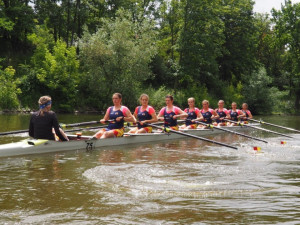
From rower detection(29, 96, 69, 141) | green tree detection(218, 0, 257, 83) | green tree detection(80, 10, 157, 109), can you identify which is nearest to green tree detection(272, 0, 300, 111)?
green tree detection(218, 0, 257, 83)

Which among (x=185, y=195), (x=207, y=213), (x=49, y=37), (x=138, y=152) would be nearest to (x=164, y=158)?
(x=138, y=152)

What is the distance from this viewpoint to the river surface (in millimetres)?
4488

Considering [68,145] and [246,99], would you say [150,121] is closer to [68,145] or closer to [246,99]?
[68,145]

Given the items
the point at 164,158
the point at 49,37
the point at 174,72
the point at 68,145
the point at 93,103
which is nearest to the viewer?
the point at 164,158

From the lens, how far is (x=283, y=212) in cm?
470

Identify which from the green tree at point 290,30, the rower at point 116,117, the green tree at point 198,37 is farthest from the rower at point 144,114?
the green tree at point 290,30

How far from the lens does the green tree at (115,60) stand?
3212 centimetres

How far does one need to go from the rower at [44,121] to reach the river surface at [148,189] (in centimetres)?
55

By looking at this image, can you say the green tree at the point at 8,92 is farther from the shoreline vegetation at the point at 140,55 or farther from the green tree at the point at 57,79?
the green tree at the point at 57,79

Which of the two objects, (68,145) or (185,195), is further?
(68,145)

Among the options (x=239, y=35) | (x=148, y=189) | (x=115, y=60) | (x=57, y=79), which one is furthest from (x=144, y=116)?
(x=239, y=35)

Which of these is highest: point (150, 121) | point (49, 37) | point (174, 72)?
point (49, 37)

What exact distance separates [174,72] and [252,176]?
1392 inches

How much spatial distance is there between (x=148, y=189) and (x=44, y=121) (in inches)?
162
